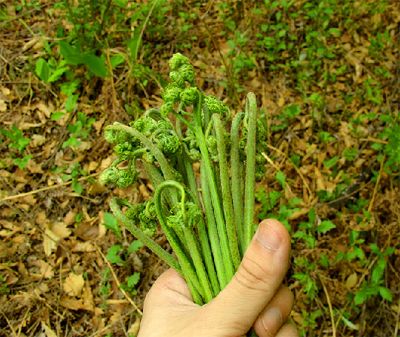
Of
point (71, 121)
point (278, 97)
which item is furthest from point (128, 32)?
point (278, 97)

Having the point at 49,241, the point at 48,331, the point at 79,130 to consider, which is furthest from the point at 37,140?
the point at 48,331

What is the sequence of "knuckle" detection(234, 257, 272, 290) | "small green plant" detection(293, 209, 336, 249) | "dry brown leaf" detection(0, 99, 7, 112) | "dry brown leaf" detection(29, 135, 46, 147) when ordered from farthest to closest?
"dry brown leaf" detection(0, 99, 7, 112) < "dry brown leaf" detection(29, 135, 46, 147) < "small green plant" detection(293, 209, 336, 249) < "knuckle" detection(234, 257, 272, 290)

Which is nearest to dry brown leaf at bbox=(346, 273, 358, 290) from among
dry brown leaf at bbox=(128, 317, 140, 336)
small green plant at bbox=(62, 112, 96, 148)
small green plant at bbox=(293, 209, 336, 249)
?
small green plant at bbox=(293, 209, 336, 249)

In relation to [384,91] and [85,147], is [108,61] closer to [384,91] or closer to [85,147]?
[85,147]

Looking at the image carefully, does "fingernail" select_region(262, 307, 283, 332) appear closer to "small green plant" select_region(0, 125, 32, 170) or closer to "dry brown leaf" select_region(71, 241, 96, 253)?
"dry brown leaf" select_region(71, 241, 96, 253)

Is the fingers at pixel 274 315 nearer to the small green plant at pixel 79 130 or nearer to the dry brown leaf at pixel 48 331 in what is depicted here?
the dry brown leaf at pixel 48 331

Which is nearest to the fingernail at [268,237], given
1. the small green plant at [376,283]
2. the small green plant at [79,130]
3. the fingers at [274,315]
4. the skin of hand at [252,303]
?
the skin of hand at [252,303]
